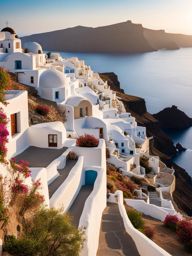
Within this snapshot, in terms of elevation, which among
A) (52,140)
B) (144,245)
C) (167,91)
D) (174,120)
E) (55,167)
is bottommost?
(174,120)

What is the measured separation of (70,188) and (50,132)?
317 cm

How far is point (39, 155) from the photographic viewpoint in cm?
1169

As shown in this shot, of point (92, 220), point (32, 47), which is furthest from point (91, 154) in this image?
point (32, 47)

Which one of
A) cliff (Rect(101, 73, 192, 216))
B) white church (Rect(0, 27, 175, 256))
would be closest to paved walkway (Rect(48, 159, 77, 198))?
white church (Rect(0, 27, 175, 256))

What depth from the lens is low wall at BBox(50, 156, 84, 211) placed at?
871cm

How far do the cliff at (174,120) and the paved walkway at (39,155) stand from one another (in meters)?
59.7

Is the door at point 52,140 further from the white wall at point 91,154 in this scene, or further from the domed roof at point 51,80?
the domed roof at point 51,80

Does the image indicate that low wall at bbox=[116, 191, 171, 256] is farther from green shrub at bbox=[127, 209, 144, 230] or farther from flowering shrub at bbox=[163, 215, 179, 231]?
flowering shrub at bbox=[163, 215, 179, 231]

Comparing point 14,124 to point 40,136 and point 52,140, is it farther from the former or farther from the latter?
point 52,140

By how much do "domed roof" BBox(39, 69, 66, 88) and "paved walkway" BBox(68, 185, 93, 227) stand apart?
53.6ft

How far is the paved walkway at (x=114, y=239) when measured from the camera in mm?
8688

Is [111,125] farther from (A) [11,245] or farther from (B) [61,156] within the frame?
(A) [11,245]

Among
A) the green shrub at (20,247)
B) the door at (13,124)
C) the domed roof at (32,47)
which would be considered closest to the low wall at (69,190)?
the door at (13,124)

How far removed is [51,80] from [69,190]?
59.1 feet
